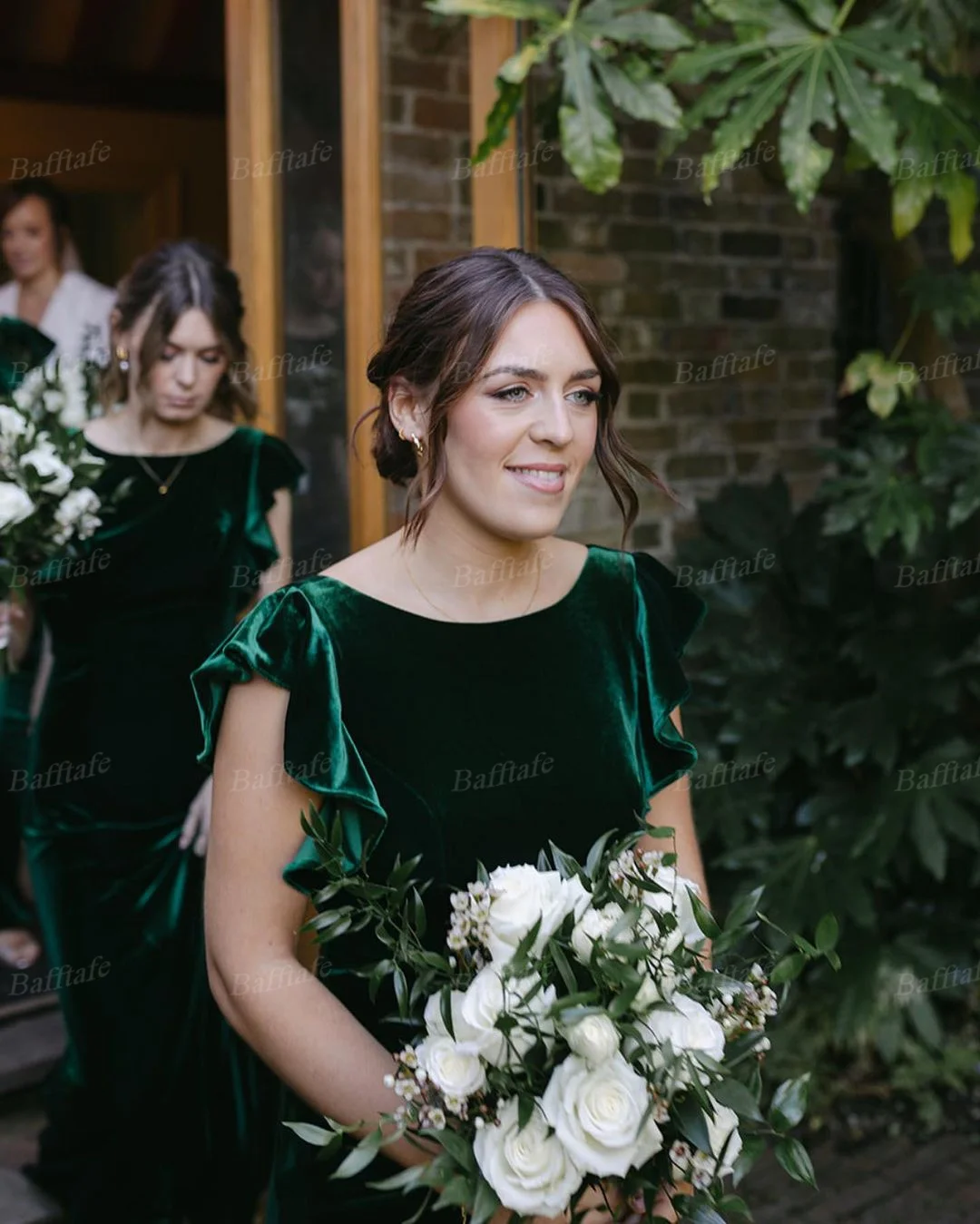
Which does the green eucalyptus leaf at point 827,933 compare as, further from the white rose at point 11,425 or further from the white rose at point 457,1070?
the white rose at point 11,425

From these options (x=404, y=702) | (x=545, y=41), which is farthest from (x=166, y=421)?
(x=404, y=702)

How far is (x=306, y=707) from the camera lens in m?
1.75

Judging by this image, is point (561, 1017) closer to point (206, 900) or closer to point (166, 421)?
point (206, 900)

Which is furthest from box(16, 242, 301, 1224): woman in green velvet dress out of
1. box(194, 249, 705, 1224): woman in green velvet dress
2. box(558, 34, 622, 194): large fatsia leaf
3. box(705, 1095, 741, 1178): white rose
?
box(705, 1095, 741, 1178): white rose

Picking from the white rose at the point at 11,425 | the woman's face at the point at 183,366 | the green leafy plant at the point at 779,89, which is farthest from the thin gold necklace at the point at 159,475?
the green leafy plant at the point at 779,89

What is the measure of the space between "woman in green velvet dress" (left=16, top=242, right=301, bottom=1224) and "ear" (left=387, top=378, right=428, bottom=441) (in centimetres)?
164

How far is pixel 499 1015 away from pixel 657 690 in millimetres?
668

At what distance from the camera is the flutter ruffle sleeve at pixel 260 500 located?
11.4 ft

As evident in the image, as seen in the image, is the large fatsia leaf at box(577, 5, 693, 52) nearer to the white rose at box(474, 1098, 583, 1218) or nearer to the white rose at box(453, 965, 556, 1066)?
the white rose at box(453, 965, 556, 1066)

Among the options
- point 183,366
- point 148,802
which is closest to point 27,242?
point 183,366

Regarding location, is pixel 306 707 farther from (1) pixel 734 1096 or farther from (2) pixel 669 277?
(2) pixel 669 277

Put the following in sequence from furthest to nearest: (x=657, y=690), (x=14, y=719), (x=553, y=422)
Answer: (x=14, y=719)
(x=657, y=690)
(x=553, y=422)

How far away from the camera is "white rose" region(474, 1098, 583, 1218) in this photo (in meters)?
1.39

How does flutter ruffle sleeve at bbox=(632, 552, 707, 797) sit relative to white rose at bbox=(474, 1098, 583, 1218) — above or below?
above
